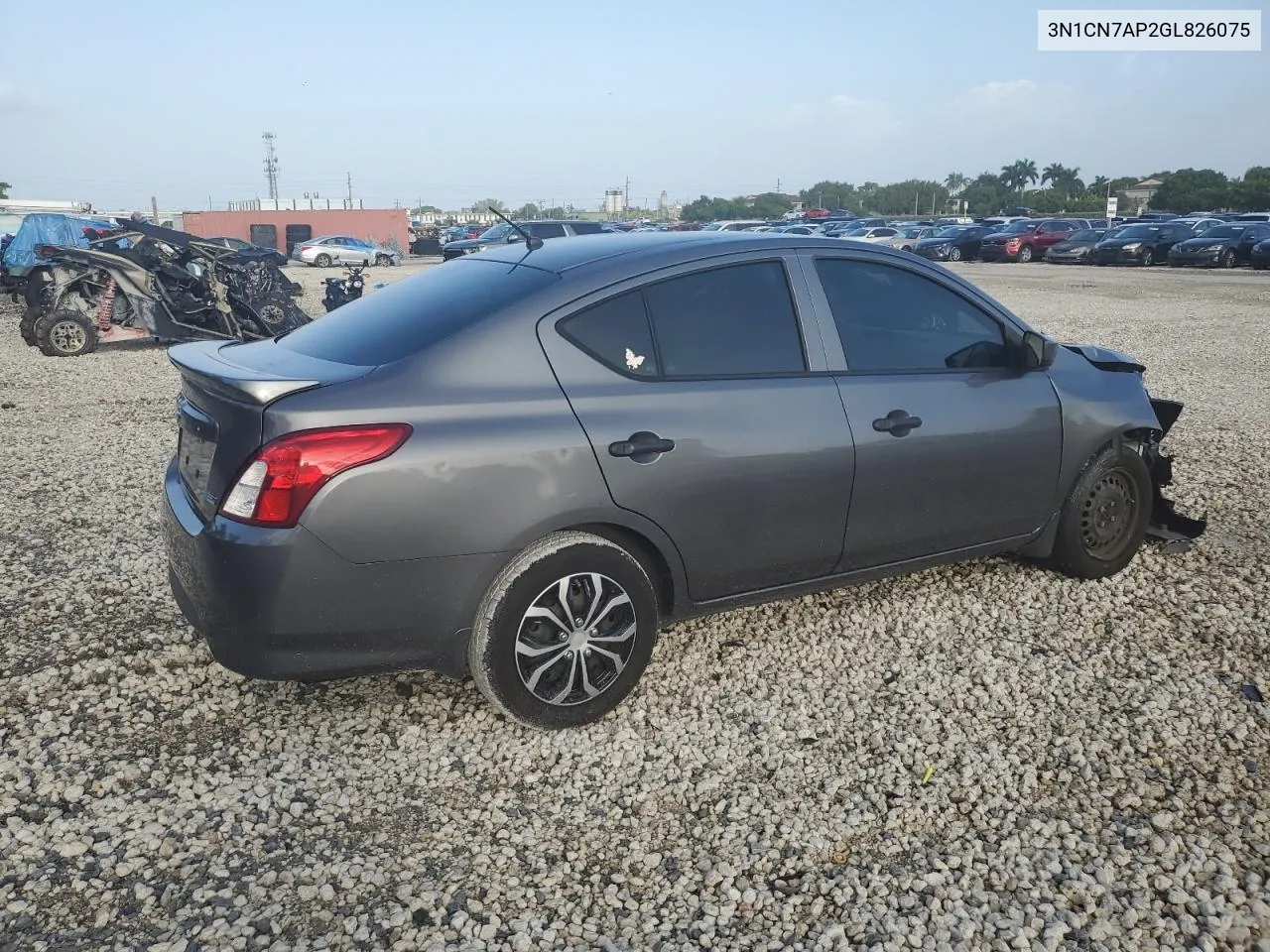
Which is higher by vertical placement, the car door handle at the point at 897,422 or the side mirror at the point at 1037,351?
the side mirror at the point at 1037,351

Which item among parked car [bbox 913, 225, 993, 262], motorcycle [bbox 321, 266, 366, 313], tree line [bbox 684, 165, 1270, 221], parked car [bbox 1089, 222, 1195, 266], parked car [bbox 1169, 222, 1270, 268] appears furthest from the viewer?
tree line [bbox 684, 165, 1270, 221]

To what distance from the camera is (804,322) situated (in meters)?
3.76

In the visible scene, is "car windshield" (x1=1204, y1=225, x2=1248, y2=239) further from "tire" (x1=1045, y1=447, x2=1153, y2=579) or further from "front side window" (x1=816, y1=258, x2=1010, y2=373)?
"front side window" (x1=816, y1=258, x2=1010, y2=373)

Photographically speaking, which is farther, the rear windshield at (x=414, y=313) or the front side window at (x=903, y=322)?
the front side window at (x=903, y=322)

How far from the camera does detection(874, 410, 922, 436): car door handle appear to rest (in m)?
3.76

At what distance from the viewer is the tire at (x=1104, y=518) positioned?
448cm

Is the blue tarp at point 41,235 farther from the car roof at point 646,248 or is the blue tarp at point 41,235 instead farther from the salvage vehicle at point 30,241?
the car roof at point 646,248

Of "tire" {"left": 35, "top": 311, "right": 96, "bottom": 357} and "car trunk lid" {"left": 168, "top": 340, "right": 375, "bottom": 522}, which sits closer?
"car trunk lid" {"left": 168, "top": 340, "right": 375, "bottom": 522}

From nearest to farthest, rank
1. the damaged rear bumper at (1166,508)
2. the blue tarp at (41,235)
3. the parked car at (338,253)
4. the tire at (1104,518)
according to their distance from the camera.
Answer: the tire at (1104,518), the damaged rear bumper at (1166,508), the blue tarp at (41,235), the parked car at (338,253)

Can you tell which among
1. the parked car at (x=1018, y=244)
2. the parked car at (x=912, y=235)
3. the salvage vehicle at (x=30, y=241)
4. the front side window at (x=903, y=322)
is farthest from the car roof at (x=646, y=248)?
the parked car at (x=912, y=235)

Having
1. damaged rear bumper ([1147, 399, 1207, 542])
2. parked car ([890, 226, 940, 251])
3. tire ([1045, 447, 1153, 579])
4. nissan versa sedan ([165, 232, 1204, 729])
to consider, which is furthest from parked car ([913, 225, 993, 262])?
nissan versa sedan ([165, 232, 1204, 729])

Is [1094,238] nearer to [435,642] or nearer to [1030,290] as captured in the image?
[1030,290]

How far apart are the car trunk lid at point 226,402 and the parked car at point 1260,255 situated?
1190 inches

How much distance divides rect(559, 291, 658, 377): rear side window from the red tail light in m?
0.76
